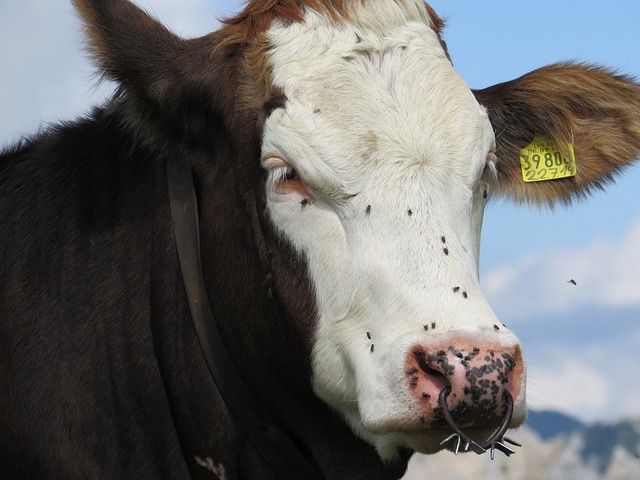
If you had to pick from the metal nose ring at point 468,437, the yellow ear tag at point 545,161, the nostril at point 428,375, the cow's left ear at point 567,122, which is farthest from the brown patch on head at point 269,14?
the metal nose ring at point 468,437

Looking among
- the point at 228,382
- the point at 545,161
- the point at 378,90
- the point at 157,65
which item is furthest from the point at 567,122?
the point at 228,382

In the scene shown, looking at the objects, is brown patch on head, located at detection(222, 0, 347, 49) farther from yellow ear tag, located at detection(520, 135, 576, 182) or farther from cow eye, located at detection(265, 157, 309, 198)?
yellow ear tag, located at detection(520, 135, 576, 182)

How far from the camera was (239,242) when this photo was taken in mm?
5383

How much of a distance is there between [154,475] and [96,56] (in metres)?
1.98

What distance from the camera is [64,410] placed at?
17.6 ft

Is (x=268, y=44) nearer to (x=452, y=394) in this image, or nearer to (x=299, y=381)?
(x=299, y=381)

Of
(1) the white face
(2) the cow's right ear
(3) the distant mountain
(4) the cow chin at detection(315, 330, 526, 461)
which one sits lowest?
(3) the distant mountain

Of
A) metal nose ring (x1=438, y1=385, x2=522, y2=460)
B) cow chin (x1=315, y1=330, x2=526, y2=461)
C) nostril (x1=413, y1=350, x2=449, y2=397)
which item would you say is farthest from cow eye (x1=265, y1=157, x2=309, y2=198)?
metal nose ring (x1=438, y1=385, x2=522, y2=460)

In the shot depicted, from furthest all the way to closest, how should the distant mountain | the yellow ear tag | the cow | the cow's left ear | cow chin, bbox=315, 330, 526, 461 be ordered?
the distant mountain < the yellow ear tag < the cow's left ear < the cow < cow chin, bbox=315, 330, 526, 461

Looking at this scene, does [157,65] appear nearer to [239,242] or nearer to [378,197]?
[239,242]

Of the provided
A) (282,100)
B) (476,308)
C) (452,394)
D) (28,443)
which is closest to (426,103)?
(282,100)

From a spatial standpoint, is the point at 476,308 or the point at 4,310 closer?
the point at 476,308

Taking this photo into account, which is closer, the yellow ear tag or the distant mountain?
the yellow ear tag

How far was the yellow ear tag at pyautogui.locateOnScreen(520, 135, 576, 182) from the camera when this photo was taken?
6531mm
